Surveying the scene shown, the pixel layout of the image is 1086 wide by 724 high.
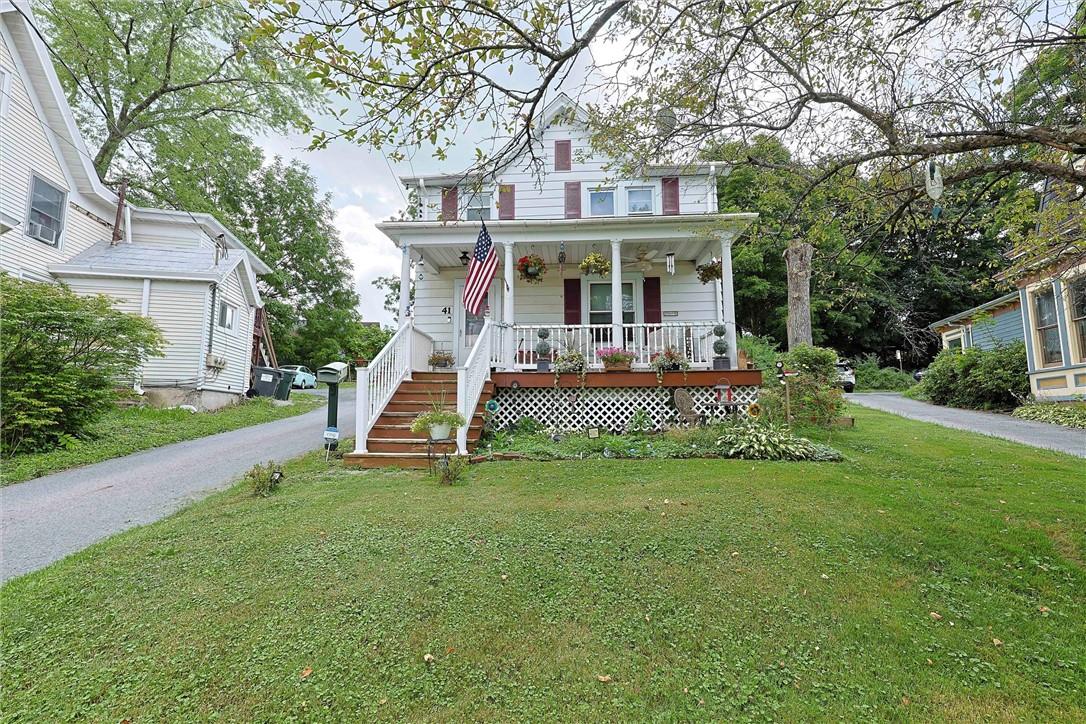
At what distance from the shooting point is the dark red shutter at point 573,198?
11.1 meters

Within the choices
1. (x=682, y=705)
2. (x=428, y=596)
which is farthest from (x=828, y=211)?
(x=428, y=596)

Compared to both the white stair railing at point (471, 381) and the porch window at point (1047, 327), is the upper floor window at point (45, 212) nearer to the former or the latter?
the white stair railing at point (471, 381)

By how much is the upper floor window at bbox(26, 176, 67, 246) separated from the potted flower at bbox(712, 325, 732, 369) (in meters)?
15.3

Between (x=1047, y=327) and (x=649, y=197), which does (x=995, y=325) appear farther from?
(x=649, y=197)

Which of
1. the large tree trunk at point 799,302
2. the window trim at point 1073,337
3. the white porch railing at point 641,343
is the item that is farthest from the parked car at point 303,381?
the window trim at point 1073,337

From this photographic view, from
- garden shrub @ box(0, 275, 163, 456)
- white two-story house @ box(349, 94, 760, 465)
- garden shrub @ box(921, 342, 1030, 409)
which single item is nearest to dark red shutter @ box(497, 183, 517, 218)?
white two-story house @ box(349, 94, 760, 465)

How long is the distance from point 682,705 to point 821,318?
29241 millimetres

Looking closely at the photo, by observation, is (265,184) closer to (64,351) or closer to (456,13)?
(64,351)

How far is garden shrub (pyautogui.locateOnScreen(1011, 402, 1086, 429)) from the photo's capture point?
29.7ft

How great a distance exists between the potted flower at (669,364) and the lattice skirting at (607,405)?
0.32 meters

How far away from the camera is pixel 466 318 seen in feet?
35.6

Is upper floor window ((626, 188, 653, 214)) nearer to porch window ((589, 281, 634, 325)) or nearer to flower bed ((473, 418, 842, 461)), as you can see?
porch window ((589, 281, 634, 325))

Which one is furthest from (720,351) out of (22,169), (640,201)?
(22,169)

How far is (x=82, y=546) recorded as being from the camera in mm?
3777
